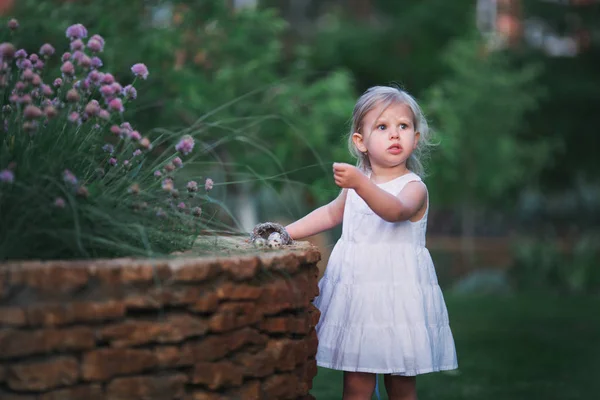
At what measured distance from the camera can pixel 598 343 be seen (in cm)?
880

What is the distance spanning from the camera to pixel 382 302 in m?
3.93

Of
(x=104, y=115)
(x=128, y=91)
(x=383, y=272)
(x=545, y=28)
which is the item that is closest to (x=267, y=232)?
(x=383, y=272)

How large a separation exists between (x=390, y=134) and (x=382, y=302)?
704mm

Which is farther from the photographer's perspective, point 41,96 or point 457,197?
point 457,197

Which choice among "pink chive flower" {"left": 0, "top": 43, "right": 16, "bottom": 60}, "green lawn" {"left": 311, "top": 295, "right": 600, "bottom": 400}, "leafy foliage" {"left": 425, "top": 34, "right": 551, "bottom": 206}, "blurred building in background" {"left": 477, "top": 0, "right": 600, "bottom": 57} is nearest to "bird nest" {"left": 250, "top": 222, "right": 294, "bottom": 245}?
"pink chive flower" {"left": 0, "top": 43, "right": 16, "bottom": 60}

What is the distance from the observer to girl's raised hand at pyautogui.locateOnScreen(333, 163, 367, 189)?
11.9 feet

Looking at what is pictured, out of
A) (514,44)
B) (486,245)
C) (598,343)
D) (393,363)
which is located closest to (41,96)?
(393,363)

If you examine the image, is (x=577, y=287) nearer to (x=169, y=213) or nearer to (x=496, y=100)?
(x=496, y=100)

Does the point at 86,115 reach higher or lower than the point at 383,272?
higher

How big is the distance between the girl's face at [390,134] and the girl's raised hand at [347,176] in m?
0.50

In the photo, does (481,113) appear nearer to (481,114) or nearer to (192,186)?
(481,114)

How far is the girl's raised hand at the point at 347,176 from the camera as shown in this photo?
143 inches

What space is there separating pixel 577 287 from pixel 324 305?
12.1 metres

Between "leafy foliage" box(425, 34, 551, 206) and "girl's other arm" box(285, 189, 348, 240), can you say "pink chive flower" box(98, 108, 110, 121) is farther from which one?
"leafy foliage" box(425, 34, 551, 206)
